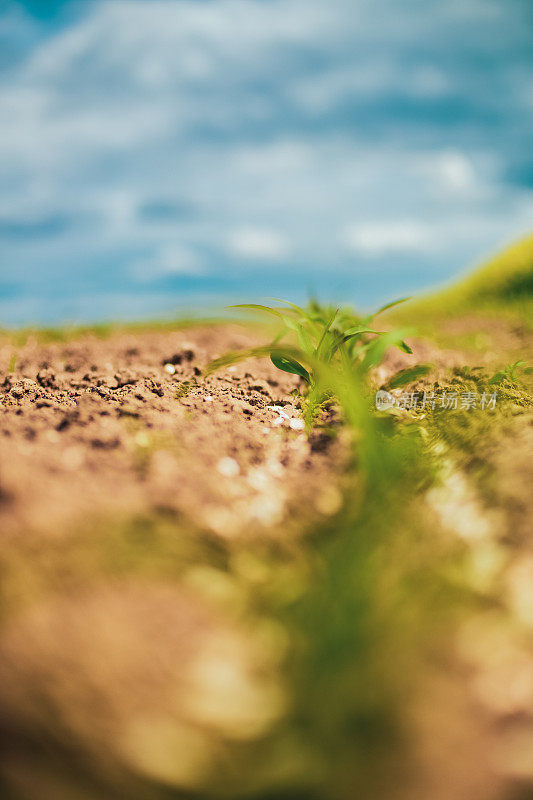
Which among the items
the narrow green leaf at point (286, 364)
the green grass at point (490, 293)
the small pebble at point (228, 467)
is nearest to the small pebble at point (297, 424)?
the narrow green leaf at point (286, 364)

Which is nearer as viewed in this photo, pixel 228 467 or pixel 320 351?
pixel 228 467

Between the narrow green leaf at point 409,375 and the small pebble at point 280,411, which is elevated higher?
the narrow green leaf at point 409,375

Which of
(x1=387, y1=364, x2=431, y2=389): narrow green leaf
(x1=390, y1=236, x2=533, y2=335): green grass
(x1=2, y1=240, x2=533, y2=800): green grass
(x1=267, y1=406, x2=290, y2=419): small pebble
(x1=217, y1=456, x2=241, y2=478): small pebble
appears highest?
(x1=390, y1=236, x2=533, y2=335): green grass

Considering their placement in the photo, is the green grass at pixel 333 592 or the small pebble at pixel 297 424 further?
the small pebble at pixel 297 424

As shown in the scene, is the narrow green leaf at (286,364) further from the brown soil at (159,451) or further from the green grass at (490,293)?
the green grass at (490,293)

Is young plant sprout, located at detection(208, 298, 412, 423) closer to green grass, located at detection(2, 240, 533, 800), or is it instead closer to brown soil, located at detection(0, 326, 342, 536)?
brown soil, located at detection(0, 326, 342, 536)

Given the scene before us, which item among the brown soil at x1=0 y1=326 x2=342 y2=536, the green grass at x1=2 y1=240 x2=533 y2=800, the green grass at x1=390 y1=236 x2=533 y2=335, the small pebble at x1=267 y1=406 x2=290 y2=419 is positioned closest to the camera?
the green grass at x1=2 y1=240 x2=533 y2=800

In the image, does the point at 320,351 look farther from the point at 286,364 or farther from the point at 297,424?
the point at 297,424

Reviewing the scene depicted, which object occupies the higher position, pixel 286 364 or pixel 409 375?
pixel 286 364

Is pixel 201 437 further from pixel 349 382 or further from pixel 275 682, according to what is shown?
pixel 275 682

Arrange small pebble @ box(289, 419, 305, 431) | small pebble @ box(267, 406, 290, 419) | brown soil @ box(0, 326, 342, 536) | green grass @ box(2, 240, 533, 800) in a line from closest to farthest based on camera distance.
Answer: green grass @ box(2, 240, 533, 800) → brown soil @ box(0, 326, 342, 536) → small pebble @ box(289, 419, 305, 431) → small pebble @ box(267, 406, 290, 419)

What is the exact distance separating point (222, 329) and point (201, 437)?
2478 mm

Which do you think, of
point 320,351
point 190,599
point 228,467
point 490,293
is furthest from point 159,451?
point 490,293

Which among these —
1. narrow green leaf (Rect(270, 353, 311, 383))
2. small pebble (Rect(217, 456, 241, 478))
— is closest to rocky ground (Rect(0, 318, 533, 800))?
small pebble (Rect(217, 456, 241, 478))
